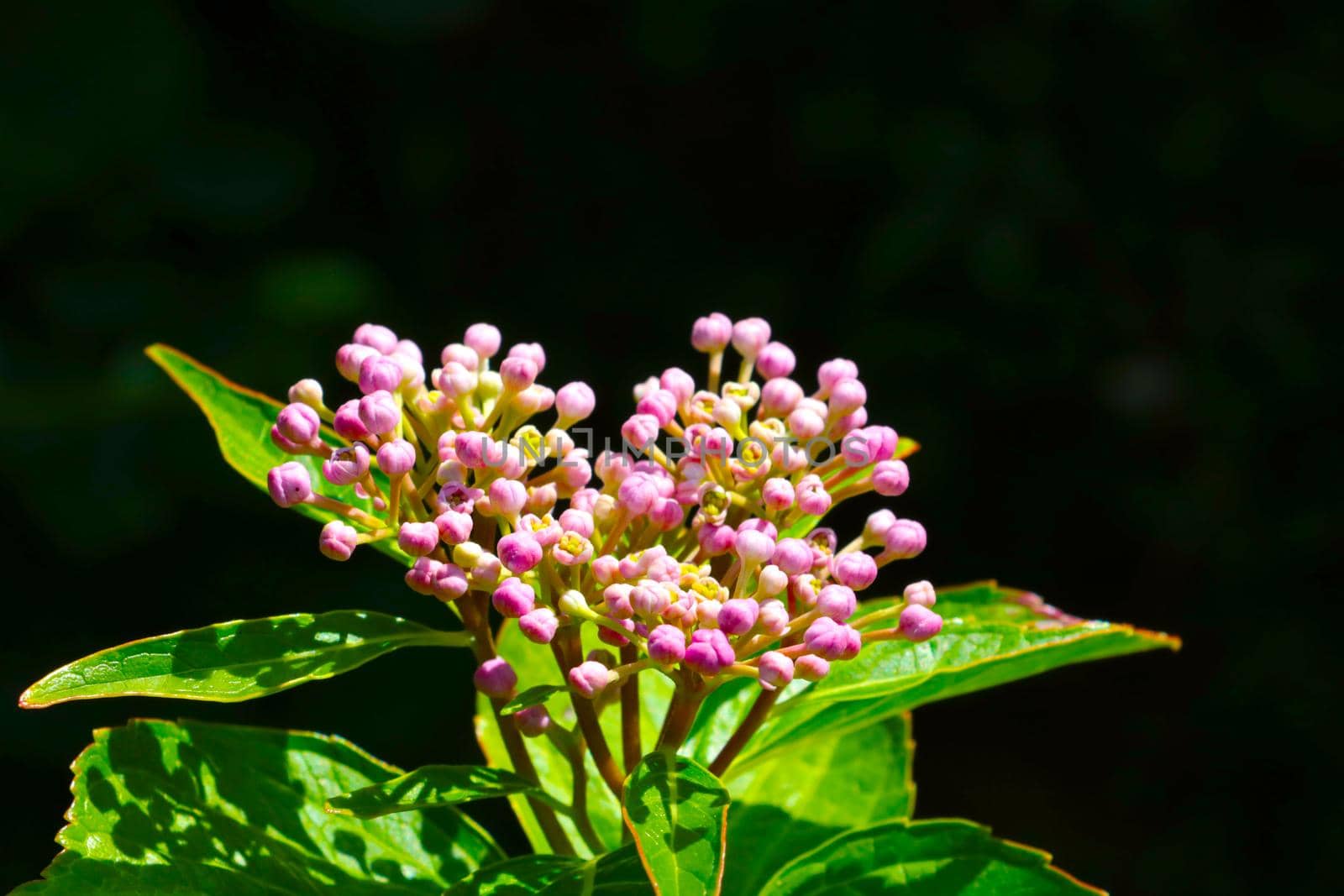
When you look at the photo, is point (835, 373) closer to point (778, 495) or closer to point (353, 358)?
point (778, 495)

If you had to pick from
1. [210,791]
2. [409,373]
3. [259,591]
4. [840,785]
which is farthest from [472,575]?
[259,591]

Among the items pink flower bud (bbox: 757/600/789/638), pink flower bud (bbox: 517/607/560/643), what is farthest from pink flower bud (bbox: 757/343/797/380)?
pink flower bud (bbox: 517/607/560/643)

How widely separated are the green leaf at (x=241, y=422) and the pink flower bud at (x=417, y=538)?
1.00 ft

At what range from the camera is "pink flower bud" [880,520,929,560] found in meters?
1.61

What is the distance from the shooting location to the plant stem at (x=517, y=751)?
151 cm

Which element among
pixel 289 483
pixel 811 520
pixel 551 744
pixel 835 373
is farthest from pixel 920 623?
pixel 289 483

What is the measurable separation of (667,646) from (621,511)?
0.60 feet

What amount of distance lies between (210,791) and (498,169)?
10.2ft

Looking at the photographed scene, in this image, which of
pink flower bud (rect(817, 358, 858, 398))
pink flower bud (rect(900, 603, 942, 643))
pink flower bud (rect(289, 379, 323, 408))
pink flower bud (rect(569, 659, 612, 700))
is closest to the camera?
pink flower bud (rect(569, 659, 612, 700))

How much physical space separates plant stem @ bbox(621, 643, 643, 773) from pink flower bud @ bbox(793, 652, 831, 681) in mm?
203

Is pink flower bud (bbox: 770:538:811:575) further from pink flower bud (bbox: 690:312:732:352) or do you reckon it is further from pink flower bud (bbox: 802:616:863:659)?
pink flower bud (bbox: 690:312:732:352)

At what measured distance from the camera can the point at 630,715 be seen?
1556 mm

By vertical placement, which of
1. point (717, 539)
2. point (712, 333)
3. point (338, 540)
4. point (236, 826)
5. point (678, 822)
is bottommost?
point (236, 826)

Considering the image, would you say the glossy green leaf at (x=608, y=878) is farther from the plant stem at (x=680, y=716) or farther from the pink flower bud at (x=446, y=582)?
the pink flower bud at (x=446, y=582)
